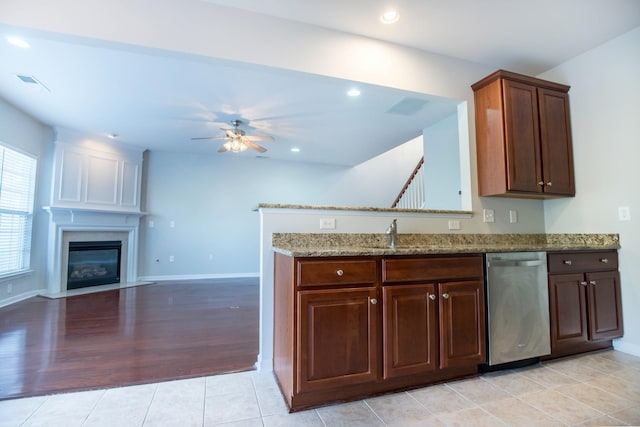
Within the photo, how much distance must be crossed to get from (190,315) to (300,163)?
14.1 ft

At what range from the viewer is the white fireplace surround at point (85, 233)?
15.9 feet

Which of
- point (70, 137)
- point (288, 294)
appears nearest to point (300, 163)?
point (70, 137)

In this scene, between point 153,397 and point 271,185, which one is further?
point 271,185

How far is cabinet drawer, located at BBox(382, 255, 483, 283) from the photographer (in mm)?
1864

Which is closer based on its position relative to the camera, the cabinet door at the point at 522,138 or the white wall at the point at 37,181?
the cabinet door at the point at 522,138

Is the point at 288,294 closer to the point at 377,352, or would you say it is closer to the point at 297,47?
the point at 377,352

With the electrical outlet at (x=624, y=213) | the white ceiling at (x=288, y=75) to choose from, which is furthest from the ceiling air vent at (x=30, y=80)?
the electrical outlet at (x=624, y=213)

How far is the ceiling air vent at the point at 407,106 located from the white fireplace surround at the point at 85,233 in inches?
199

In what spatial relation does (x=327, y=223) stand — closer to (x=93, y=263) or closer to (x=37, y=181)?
(x=37, y=181)

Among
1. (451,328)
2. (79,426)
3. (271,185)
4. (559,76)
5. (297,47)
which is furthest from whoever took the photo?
(271,185)

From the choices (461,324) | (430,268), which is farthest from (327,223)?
(461,324)

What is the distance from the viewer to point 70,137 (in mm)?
5012

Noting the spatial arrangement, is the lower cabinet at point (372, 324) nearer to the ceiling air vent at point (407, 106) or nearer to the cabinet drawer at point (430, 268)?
the cabinet drawer at point (430, 268)

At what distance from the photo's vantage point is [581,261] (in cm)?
243
